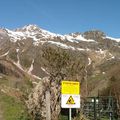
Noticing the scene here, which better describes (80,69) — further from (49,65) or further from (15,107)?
(15,107)

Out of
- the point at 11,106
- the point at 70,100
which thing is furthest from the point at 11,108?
the point at 70,100

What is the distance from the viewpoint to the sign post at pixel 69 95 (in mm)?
12891

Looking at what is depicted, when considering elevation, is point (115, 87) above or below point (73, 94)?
above

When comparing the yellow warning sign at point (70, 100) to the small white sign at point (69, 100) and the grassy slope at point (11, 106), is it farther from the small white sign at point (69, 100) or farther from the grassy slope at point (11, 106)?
the grassy slope at point (11, 106)

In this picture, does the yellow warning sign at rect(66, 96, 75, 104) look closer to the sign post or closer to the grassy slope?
the sign post

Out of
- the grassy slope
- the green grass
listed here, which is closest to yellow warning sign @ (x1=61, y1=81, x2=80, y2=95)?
the grassy slope

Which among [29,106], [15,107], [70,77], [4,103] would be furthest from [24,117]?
[4,103]

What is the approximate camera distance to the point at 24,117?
26438 millimetres

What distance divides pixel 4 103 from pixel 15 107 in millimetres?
2986

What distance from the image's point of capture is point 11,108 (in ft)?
115

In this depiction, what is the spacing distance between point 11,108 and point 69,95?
22640mm

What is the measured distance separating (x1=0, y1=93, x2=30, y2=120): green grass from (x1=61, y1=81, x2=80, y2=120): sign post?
43.9 ft

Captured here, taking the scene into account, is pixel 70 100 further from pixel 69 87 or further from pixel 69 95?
pixel 69 87

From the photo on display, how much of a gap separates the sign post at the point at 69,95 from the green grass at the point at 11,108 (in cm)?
1337
